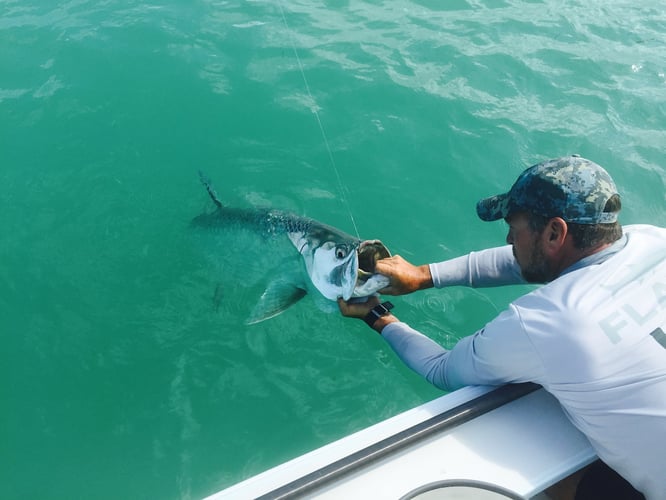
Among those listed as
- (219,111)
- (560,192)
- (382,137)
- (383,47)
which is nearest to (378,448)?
(560,192)

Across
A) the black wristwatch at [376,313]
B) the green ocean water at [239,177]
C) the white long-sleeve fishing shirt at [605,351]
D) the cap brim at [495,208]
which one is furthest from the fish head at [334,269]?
the green ocean water at [239,177]

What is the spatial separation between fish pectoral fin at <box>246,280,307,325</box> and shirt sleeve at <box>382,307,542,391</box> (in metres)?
1.34

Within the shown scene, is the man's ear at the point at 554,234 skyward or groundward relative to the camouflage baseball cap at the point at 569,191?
groundward

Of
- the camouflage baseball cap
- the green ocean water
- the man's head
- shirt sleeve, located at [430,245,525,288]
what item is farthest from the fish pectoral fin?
the camouflage baseball cap

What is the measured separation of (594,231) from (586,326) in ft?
2.03

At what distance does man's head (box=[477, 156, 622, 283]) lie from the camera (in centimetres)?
237

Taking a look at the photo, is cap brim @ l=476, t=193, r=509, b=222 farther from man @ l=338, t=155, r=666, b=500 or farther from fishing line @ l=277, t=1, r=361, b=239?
fishing line @ l=277, t=1, r=361, b=239

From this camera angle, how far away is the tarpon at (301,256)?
316 centimetres

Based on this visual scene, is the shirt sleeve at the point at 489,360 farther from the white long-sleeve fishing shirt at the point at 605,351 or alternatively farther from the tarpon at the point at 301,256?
the tarpon at the point at 301,256

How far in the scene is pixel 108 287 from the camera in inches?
190

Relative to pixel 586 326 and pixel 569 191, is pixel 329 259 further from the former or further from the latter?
pixel 586 326

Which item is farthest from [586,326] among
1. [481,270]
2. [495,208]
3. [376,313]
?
[481,270]

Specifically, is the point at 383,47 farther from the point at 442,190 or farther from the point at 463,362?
the point at 463,362

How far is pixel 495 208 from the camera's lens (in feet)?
9.34
